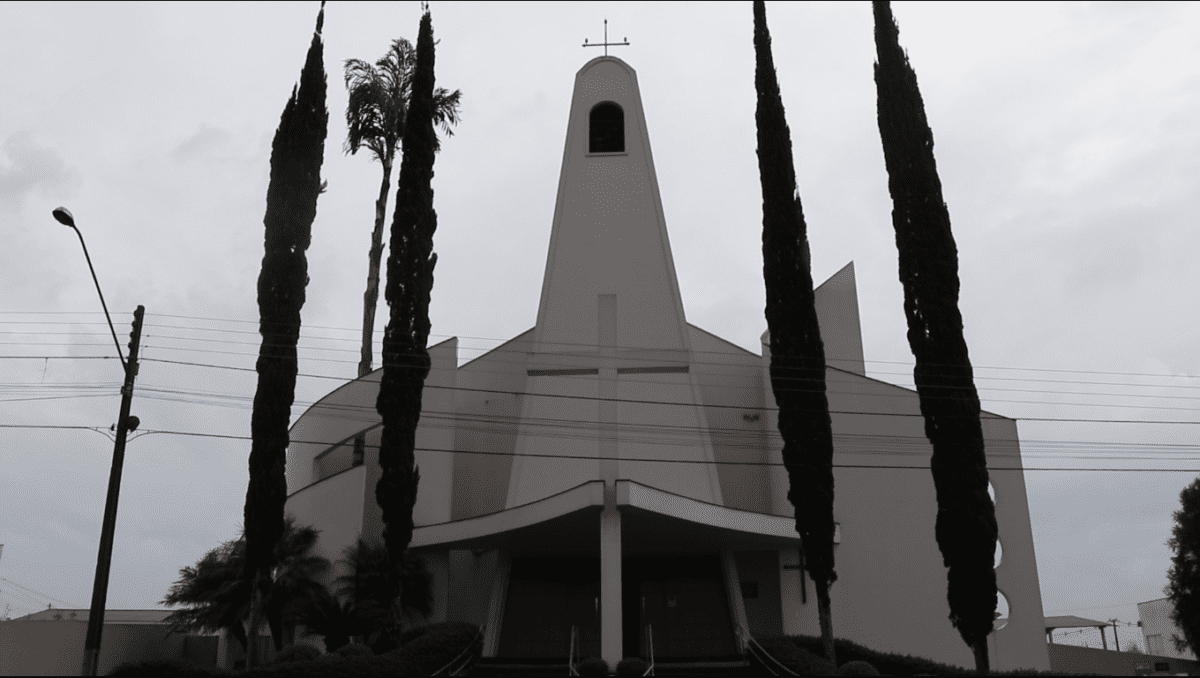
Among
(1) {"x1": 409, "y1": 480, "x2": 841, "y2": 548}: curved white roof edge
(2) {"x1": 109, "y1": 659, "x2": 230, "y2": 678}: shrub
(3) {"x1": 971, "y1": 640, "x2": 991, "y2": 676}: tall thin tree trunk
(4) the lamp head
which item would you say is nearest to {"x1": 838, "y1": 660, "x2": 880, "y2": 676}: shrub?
(3) {"x1": 971, "y1": 640, "x2": 991, "y2": 676}: tall thin tree trunk

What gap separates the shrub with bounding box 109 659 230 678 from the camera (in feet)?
39.8

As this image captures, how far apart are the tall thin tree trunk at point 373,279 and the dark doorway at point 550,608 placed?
10873 millimetres

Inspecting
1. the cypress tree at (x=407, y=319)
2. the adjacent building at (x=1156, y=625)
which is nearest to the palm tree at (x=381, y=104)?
the cypress tree at (x=407, y=319)

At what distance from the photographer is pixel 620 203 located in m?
26.5

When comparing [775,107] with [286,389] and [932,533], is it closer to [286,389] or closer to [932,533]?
[932,533]

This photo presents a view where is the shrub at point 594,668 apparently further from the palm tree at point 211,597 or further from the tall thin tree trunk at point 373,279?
the tall thin tree trunk at point 373,279

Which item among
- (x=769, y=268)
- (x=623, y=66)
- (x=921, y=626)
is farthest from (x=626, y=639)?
(x=623, y=66)

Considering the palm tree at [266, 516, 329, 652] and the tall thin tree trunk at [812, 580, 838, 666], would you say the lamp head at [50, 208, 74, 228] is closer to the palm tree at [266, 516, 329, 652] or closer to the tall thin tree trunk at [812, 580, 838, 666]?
the palm tree at [266, 516, 329, 652]

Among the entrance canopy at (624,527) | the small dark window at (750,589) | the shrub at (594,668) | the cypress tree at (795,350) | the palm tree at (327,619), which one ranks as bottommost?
the shrub at (594,668)

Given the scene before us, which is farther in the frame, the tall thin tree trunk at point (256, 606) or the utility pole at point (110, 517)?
the tall thin tree trunk at point (256, 606)

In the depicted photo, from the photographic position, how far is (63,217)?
14.0m

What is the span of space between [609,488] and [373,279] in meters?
16.5

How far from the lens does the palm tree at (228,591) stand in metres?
22.1

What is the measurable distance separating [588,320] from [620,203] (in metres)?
3.76
